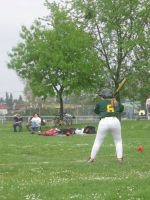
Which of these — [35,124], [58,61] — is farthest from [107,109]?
[58,61]

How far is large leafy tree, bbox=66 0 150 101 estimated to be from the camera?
173 ft

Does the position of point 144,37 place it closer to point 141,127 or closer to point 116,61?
point 116,61

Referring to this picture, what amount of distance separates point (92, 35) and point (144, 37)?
5510 millimetres

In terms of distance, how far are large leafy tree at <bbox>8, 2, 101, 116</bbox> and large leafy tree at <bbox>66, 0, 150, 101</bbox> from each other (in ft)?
20.4

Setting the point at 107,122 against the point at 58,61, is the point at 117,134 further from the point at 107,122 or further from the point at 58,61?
the point at 58,61

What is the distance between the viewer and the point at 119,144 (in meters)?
15.0

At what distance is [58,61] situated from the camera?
4491 cm

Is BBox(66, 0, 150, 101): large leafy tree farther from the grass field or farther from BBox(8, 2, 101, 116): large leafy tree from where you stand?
the grass field

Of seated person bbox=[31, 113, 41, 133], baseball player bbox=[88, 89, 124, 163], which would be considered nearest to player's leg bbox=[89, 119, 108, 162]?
baseball player bbox=[88, 89, 124, 163]

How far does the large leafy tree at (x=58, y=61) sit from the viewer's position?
45.5m

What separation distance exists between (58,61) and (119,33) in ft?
37.3

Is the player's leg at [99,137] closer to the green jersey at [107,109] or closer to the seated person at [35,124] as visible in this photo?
the green jersey at [107,109]

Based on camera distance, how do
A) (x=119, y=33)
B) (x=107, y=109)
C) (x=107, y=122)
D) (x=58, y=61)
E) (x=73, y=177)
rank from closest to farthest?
(x=73, y=177)
(x=107, y=122)
(x=107, y=109)
(x=58, y=61)
(x=119, y=33)

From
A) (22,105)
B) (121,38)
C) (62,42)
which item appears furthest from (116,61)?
(22,105)
